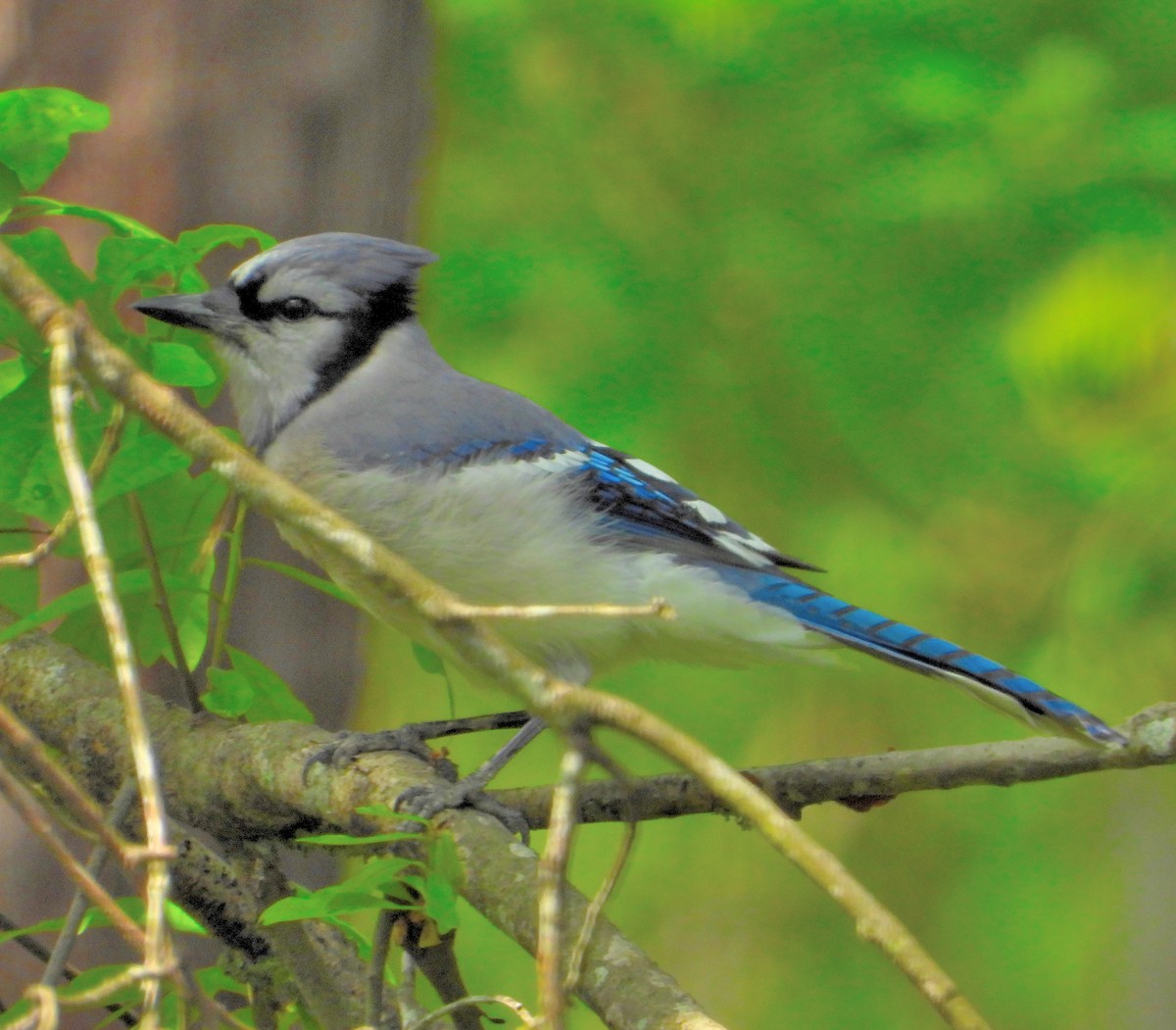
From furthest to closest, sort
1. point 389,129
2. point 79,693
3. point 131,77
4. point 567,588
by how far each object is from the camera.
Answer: point 389,129 < point 131,77 < point 567,588 < point 79,693

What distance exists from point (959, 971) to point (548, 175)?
2.09 metres

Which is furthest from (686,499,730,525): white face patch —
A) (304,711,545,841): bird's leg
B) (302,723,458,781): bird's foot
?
(302,723,458,781): bird's foot

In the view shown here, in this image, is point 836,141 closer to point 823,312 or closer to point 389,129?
point 823,312

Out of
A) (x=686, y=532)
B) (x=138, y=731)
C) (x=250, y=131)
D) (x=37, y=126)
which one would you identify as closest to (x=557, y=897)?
(x=138, y=731)

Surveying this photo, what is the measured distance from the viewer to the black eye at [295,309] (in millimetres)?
2090

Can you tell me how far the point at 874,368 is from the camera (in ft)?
10.2

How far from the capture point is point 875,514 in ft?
10.5

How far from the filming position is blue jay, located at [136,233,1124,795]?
192 cm

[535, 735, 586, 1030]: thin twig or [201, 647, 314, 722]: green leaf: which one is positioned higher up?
[535, 735, 586, 1030]: thin twig

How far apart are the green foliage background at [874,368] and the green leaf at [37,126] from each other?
5.58 feet

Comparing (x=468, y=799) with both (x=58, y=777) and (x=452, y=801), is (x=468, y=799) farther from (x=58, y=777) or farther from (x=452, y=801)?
(x=58, y=777)

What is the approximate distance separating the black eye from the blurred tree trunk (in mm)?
762

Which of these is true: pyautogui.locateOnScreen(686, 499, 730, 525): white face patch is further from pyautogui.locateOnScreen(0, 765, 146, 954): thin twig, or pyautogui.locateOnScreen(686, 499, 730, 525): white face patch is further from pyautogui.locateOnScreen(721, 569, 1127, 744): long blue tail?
pyautogui.locateOnScreen(0, 765, 146, 954): thin twig

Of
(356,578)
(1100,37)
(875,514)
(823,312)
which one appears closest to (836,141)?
(823,312)
